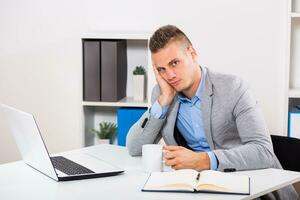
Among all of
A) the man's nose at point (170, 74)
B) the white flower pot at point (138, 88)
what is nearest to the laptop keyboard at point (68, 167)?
the man's nose at point (170, 74)

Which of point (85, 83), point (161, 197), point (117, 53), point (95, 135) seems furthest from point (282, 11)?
point (161, 197)

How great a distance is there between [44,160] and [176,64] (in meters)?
0.74

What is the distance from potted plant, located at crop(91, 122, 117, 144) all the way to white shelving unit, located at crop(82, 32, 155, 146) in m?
0.05

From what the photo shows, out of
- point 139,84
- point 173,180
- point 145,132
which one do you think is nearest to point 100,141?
point 139,84

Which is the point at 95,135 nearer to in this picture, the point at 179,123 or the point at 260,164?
the point at 179,123

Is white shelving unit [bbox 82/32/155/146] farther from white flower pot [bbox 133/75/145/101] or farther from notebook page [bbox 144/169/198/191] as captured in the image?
notebook page [bbox 144/169/198/191]

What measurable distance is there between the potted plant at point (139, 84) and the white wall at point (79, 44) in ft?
0.99

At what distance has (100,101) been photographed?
3.58 metres

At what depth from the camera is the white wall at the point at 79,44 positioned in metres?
3.30

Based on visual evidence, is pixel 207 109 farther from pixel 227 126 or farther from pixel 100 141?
pixel 100 141

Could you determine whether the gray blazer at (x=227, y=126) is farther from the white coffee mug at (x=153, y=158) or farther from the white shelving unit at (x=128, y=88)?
the white shelving unit at (x=128, y=88)

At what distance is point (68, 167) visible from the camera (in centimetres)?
222

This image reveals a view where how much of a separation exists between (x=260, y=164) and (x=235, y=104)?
0.33 meters

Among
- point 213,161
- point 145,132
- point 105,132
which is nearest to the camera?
point 213,161
